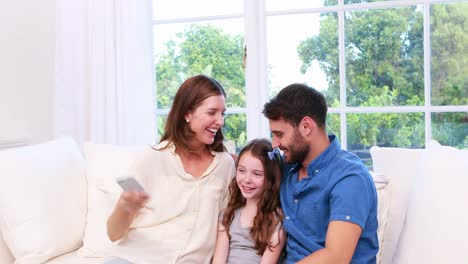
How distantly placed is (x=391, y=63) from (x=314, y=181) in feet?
3.94

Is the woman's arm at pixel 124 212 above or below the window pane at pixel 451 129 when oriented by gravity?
below

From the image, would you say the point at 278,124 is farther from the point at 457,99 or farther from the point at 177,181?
the point at 457,99

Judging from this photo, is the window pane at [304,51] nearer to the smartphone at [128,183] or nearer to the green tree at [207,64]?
the green tree at [207,64]

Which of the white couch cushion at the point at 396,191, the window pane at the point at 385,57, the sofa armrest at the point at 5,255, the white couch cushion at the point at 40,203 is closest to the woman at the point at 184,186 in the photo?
the white couch cushion at the point at 40,203

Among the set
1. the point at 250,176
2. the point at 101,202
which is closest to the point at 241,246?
the point at 250,176

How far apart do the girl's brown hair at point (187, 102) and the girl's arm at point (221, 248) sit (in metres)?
0.34

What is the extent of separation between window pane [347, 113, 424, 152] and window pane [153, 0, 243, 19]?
89cm

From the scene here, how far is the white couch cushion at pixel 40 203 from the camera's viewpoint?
206cm

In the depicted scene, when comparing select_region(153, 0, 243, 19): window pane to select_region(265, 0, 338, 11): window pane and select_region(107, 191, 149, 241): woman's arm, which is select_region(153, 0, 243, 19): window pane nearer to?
select_region(265, 0, 338, 11): window pane

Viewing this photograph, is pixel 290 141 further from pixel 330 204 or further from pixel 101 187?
pixel 101 187

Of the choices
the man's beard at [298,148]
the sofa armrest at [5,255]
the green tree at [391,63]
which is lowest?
the sofa armrest at [5,255]

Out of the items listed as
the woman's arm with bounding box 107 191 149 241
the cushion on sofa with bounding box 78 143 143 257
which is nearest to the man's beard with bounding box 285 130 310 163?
the woman's arm with bounding box 107 191 149 241

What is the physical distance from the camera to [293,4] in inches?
113

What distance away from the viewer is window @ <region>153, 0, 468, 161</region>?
261cm
